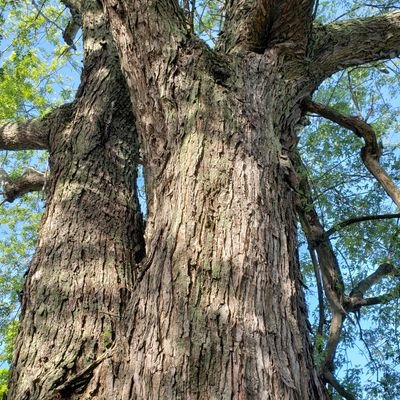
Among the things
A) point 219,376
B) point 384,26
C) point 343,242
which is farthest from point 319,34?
point 343,242

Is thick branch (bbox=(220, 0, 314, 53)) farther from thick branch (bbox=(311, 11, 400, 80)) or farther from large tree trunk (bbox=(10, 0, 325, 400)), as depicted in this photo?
thick branch (bbox=(311, 11, 400, 80))

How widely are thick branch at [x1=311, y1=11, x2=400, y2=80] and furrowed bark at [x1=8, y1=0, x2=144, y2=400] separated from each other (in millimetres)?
1635

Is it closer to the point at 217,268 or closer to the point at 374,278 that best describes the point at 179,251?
the point at 217,268

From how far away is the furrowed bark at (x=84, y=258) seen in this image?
2236 millimetres

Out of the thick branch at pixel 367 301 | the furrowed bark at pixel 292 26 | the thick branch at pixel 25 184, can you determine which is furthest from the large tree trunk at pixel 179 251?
the thick branch at pixel 367 301

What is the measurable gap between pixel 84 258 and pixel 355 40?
8.79ft

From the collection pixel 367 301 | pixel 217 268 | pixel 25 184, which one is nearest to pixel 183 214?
pixel 217 268

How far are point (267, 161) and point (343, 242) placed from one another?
421 cm

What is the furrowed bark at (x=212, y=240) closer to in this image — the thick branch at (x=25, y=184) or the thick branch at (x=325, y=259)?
the thick branch at (x=325, y=259)

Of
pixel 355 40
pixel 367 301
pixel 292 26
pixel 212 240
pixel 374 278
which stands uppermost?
pixel 355 40

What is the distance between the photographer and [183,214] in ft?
7.36

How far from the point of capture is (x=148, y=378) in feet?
5.86

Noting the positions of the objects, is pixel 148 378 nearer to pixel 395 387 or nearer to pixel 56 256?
pixel 56 256

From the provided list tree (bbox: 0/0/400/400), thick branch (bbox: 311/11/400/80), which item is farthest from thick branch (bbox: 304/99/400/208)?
thick branch (bbox: 311/11/400/80)
